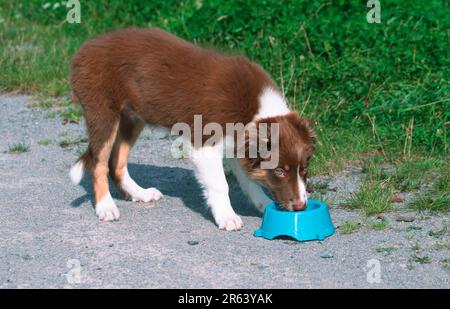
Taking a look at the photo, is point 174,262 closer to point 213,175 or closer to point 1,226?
point 213,175

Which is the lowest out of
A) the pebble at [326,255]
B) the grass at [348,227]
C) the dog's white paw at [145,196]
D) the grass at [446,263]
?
the dog's white paw at [145,196]

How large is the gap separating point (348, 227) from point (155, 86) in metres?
1.72

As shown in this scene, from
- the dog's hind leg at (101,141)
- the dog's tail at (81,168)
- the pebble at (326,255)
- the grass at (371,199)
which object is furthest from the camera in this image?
the dog's tail at (81,168)

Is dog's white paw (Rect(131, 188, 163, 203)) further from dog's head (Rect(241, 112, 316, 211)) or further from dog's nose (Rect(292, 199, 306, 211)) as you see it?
dog's nose (Rect(292, 199, 306, 211))

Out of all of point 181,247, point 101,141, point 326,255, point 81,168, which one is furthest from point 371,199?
point 81,168

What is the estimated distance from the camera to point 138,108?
6637 mm

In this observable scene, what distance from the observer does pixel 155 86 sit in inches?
257

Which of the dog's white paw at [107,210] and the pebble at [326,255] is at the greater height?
the pebble at [326,255]

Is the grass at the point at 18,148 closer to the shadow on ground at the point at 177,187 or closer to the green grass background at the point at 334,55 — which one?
the shadow on ground at the point at 177,187

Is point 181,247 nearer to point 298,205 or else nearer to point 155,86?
point 298,205

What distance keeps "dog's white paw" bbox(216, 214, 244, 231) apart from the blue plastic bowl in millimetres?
262

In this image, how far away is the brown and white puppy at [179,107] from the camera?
6.13m

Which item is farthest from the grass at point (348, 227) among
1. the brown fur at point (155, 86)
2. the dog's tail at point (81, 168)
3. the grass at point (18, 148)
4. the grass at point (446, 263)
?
the grass at point (18, 148)
